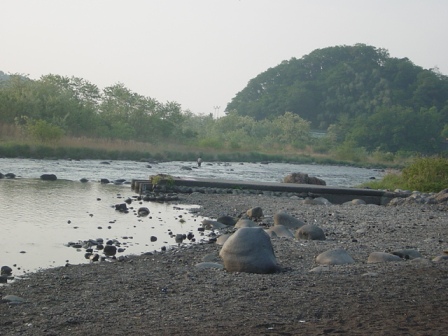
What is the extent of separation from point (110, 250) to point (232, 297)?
496cm

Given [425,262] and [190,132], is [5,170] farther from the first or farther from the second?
[190,132]

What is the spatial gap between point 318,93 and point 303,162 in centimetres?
4854

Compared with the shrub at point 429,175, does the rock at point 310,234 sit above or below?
below

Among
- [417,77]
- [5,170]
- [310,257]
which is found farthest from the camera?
[417,77]

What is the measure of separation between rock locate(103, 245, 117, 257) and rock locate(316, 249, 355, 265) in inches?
147

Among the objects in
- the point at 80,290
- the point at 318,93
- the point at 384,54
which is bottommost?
the point at 80,290

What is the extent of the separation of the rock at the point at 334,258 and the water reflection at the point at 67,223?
12.1 feet

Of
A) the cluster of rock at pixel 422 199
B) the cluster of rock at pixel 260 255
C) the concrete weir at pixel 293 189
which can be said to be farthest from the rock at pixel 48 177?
the cluster of rock at pixel 260 255

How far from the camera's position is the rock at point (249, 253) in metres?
9.89

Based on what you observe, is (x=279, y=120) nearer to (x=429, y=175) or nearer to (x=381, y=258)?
(x=429, y=175)

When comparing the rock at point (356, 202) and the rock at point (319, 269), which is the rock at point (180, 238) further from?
the rock at point (356, 202)

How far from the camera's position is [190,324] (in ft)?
23.0

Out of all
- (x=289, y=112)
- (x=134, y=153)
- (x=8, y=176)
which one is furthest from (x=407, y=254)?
(x=289, y=112)

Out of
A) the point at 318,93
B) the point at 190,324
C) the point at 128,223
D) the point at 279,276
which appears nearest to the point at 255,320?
the point at 190,324
